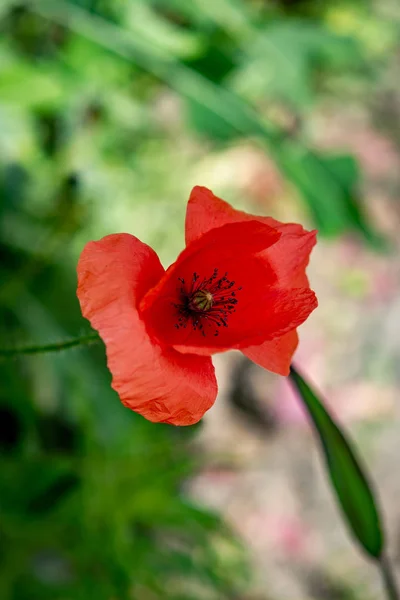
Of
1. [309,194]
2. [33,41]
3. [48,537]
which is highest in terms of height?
[33,41]

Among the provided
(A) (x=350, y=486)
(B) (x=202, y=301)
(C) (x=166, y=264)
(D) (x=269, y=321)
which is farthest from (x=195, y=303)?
(C) (x=166, y=264)

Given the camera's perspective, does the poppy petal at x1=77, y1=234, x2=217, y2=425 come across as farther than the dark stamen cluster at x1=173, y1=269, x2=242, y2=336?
No

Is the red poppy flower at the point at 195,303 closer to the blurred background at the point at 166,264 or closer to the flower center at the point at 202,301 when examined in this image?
the flower center at the point at 202,301

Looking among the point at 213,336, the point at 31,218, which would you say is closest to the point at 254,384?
the point at 31,218

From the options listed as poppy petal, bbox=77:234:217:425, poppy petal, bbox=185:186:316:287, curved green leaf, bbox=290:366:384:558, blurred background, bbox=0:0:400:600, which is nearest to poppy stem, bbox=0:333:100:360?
poppy petal, bbox=77:234:217:425

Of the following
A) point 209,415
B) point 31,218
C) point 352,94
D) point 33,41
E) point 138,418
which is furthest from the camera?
point 352,94

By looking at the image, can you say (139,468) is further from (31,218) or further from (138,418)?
(31,218)

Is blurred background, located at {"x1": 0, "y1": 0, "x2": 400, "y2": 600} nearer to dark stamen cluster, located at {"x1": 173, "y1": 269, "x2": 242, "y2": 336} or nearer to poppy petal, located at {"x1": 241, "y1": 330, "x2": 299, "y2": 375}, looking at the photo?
dark stamen cluster, located at {"x1": 173, "y1": 269, "x2": 242, "y2": 336}
